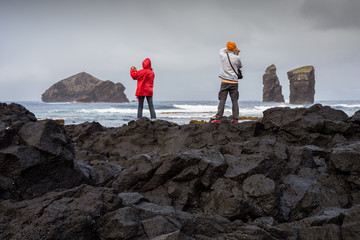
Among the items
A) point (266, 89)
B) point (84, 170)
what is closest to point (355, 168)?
point (84, 170)

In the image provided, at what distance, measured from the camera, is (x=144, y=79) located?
9.72 m

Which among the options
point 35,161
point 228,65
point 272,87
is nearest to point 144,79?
point 228,65

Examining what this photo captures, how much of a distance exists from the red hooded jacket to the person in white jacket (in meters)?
2.77

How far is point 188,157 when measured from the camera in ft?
12.7

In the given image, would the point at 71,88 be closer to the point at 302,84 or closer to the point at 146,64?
the point at 302,84

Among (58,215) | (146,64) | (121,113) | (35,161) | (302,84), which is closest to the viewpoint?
(58,215)

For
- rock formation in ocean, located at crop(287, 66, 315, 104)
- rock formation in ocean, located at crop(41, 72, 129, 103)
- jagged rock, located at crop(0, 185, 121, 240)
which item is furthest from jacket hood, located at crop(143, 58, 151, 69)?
rock formation in ocean, located at crop(41, 72, 129, 103)

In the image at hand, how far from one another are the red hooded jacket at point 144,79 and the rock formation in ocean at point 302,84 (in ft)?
245

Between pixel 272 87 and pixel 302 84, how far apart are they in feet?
51.7

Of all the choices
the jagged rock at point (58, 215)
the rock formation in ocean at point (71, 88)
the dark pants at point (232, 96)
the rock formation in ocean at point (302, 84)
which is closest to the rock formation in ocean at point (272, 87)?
the rock formation in ocean at point (302, 84)

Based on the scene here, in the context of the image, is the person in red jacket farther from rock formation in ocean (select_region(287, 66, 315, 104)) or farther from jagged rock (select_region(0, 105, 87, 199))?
rock formation in ocean (select_region(287, 66, 315, 104))

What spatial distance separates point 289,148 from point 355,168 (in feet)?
3.60

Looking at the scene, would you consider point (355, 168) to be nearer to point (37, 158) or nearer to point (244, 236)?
point (244, 236)

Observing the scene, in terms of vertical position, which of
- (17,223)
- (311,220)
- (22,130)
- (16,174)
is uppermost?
(22,130)
